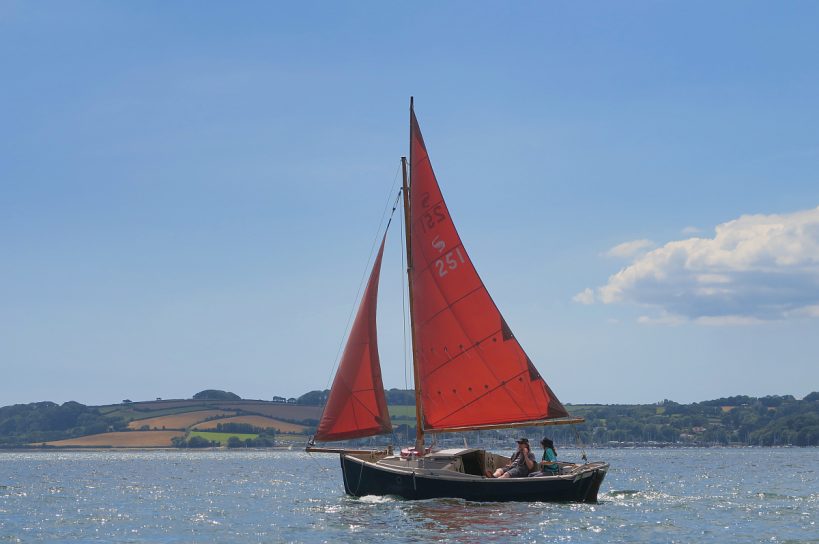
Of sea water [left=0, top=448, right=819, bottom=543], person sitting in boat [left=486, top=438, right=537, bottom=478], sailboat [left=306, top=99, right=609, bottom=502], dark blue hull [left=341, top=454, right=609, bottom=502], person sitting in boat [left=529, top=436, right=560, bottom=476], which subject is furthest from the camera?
sailboat [left=306, top=99, right=609, bottom=502]

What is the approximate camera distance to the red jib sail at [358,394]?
46.9 metres

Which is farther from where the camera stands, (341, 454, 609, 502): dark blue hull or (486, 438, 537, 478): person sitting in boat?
(486, 438, 537, 478): person sitting in boat

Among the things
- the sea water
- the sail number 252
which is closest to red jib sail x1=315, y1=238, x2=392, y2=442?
the sea water

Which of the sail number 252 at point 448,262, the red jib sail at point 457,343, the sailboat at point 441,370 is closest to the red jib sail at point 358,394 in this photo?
the sailboat at point 441,370

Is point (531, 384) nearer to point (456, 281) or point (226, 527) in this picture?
point (456, 281)

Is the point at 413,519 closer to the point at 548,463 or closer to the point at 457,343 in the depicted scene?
the point at 548,463

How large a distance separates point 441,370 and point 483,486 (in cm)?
556

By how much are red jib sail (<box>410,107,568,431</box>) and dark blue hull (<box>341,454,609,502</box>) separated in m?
2.82

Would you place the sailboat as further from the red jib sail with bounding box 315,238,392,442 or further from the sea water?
the sea water

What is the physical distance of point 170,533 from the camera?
41094 millimetres

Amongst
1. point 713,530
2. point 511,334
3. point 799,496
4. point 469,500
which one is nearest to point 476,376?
point 511,334

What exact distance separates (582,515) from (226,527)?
14.4m

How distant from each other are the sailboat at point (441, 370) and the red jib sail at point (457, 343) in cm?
4

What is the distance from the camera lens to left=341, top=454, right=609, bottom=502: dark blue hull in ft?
145
